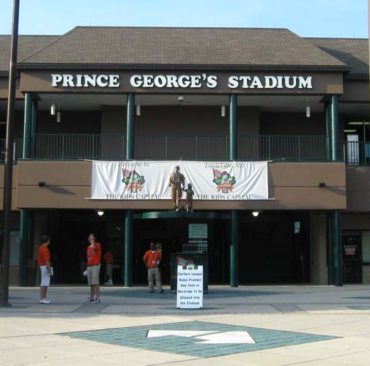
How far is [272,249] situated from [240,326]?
1724 centimetres

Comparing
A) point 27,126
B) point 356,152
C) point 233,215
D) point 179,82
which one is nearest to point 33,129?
point 27,126

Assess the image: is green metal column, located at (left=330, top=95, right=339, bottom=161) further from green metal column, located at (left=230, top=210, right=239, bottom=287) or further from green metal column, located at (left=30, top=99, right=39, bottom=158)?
green metal column, located at (left=30, top=99, right=39, bottom=158)

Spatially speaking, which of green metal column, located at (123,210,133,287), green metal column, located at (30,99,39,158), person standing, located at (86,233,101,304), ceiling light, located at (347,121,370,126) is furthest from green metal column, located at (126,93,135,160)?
ceiling light, located at (347,121,370,126)

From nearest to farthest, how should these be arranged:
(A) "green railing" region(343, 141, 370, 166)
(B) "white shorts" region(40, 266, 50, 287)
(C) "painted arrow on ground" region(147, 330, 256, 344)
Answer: (C) "painted arrow on ground" region(147, 330, 256, 344)
(B) "white shorts" region(40, 266, 50, 287)
(A) "green railing" region(343, 141, 370, 166)

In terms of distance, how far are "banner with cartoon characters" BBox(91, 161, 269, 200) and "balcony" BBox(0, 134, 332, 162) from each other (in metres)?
1.86

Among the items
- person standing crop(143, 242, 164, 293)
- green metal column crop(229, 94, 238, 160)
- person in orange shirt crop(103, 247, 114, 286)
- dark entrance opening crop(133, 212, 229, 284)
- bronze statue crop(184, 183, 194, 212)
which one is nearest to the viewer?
person standing crop(143, 242, 164, 293)

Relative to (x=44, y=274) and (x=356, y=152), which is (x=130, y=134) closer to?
(x=44, y=274)

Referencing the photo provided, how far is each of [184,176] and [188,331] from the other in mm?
13164

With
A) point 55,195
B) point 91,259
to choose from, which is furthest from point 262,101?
point 91,259

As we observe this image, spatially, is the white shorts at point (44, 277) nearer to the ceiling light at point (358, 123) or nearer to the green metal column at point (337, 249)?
the green metal column at point (337, 249)

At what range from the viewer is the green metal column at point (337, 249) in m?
24.3

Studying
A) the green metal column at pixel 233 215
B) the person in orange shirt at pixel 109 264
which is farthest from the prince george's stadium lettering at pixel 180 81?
the person in orange shirt at pixel 109 264

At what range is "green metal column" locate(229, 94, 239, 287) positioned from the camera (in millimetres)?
24078

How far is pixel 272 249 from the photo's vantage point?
2945 cm
